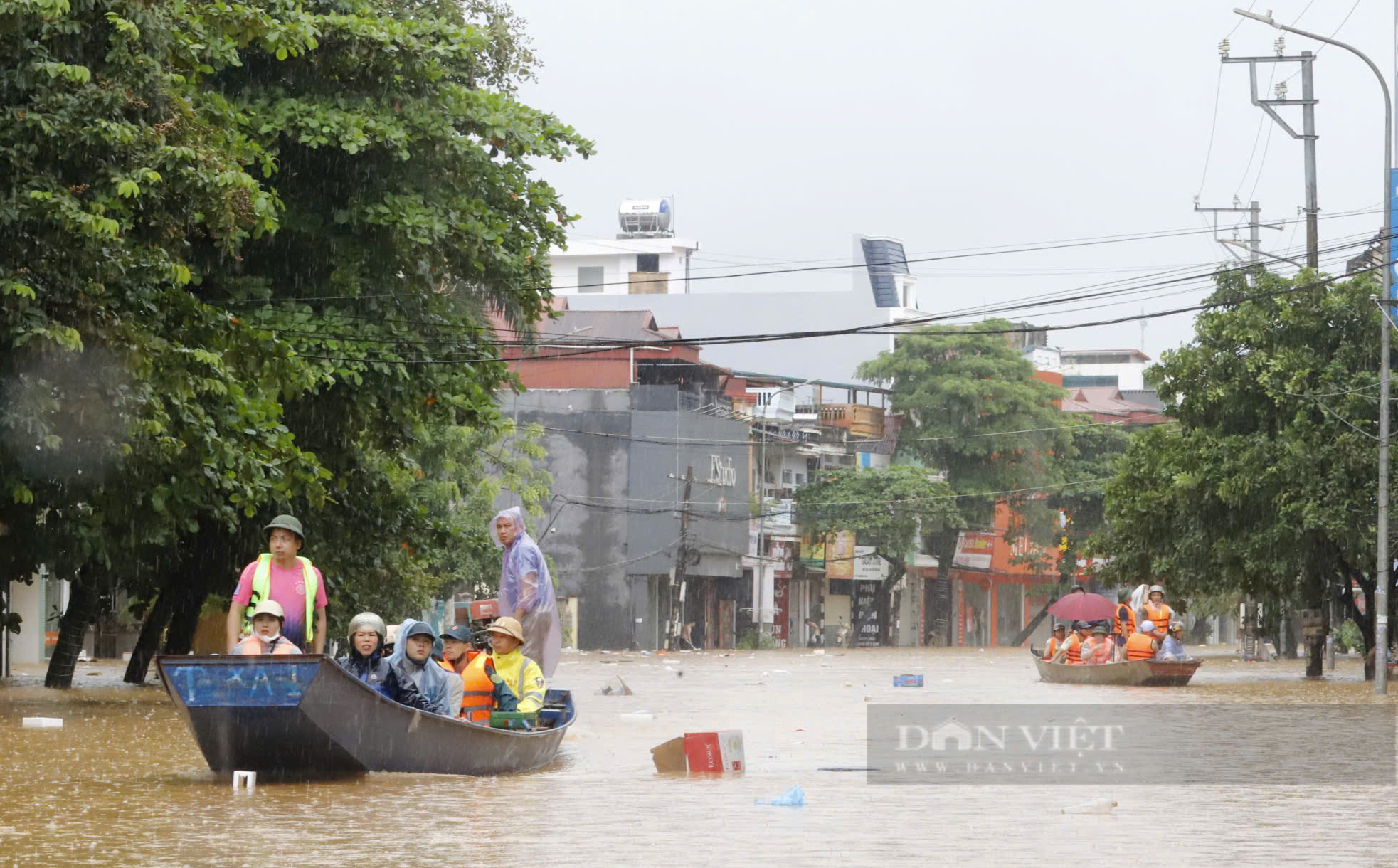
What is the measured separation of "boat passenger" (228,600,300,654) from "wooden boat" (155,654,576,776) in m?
0.56

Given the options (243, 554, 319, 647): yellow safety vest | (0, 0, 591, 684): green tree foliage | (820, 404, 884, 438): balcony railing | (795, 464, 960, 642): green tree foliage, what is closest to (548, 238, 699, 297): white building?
(820, 404, 884, 438): balcony railing

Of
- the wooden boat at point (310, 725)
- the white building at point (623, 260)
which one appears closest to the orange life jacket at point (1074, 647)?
the wooden boat at point (310, 725)

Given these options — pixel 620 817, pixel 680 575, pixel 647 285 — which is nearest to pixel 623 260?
pixel 647 285

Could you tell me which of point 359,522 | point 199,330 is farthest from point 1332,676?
point 199,330

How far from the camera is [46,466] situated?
764 inches

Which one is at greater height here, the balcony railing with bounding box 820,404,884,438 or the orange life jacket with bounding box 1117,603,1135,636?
the balcony railing with bounding box 820,404,884,438

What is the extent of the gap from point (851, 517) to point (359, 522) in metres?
49.5

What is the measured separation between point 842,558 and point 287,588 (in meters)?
65.0

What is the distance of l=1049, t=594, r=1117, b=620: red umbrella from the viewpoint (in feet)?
135

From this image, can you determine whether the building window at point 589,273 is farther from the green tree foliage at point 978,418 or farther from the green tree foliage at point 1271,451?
the green tree foliage at point 1271,451

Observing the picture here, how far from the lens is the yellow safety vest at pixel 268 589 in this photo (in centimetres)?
1378

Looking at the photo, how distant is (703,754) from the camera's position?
14906 mm

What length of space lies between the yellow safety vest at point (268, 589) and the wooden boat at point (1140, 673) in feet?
68.8

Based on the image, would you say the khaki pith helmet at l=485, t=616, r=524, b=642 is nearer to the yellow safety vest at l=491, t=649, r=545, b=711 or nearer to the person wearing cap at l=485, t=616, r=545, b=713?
the person wearing cap at l=485, t=616, r=545, b=713
